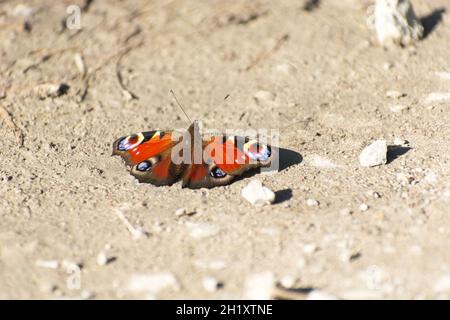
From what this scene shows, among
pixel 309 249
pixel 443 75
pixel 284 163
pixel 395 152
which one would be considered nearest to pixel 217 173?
pixel 284 163

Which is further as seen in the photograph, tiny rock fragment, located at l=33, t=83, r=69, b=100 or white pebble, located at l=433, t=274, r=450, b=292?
tiny rock fragment, located at l=33, t=83, r=69, b=100

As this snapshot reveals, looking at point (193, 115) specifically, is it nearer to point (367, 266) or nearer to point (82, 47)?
point (82, 47)

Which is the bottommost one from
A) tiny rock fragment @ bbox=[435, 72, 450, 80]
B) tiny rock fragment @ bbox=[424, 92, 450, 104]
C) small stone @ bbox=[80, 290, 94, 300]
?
tiny rock fragment @ bbox=[435, 72, 450, 80]

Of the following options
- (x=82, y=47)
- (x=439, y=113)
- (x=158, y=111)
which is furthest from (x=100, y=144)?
(x=439, y=113)

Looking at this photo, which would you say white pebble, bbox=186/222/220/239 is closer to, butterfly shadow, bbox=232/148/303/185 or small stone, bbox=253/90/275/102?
butterfly shadow, bbox=232/148/303/185

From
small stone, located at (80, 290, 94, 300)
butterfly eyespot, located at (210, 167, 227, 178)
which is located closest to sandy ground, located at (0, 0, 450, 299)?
small stone, located at (80, 290, 94, 300)

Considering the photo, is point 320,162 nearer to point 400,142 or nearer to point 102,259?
point 400,142

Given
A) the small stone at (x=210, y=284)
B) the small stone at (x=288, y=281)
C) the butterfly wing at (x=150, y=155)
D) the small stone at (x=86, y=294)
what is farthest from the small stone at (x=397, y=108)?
the small stone at (x=86, y=294)
